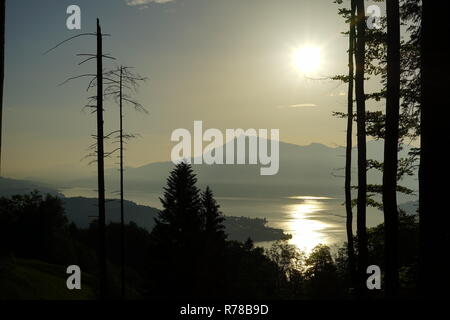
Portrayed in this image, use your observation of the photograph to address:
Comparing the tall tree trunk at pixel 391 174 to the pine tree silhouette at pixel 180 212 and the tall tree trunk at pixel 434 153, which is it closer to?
the tall tree trunk at pixel 434 153

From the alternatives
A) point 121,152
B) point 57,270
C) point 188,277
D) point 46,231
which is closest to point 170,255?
point 188,277

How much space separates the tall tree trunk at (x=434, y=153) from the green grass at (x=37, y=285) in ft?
67.8

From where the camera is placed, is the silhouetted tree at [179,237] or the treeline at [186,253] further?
the silhouetted tree at [179,237]

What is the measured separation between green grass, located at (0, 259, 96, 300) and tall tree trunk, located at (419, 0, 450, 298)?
20667mm

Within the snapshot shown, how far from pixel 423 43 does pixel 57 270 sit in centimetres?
3750

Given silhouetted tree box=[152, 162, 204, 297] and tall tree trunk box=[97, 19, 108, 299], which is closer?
tall tree trunk box=[97, 19, 108, 299]

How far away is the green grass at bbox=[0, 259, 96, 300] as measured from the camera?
914 inches

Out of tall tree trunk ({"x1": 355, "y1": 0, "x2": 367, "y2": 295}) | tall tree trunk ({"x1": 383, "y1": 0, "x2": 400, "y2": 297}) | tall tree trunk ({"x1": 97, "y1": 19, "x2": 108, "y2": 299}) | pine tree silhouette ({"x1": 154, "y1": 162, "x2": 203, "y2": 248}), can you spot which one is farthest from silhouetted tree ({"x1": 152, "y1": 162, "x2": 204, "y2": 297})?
tall tree trunk ({"x1": 383, "y1": 0, "x2": 400, "y2": 297})

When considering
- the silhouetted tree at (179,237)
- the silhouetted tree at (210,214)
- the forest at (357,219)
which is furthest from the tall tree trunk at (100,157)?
the silhouetted tree at (210,214)

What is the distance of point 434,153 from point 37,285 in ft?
92.1

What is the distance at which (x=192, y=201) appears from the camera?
31.6 metres

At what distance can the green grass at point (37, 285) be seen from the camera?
914 inches

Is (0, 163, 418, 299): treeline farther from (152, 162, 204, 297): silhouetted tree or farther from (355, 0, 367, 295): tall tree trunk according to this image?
(355, 0, 367, 295): tall tree trunk
